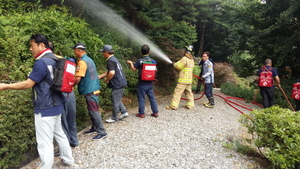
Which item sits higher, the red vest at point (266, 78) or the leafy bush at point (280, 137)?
the red vest at point (266, 78)

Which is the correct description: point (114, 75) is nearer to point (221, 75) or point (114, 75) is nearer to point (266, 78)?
point (266, 78)

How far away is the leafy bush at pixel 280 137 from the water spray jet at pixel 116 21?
4.21 m

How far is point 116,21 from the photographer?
8.51 meters

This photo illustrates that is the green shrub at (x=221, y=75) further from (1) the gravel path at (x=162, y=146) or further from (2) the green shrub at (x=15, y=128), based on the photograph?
(2) the green shrub at (x=15, y=128)

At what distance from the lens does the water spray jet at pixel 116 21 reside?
7816mm

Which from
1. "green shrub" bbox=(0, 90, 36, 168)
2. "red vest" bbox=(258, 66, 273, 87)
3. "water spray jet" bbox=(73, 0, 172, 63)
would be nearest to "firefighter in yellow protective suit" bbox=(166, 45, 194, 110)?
"water spray jet" bbox=(73, 0, 172, 63)

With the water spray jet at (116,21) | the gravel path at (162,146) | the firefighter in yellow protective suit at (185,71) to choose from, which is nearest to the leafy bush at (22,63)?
the gravel path at (162,146)

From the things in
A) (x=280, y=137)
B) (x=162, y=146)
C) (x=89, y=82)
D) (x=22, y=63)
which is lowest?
(x=162, y=146)

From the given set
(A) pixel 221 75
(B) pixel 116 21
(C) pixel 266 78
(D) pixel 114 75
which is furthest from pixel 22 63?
(A) pixel 221 75

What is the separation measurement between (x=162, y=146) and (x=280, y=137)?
1.99m

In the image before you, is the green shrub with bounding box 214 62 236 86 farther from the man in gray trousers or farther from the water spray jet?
the man in gray trousers

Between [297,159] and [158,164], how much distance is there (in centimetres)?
200

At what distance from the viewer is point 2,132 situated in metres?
3.04

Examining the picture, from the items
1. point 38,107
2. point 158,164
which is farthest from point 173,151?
point 38,107
